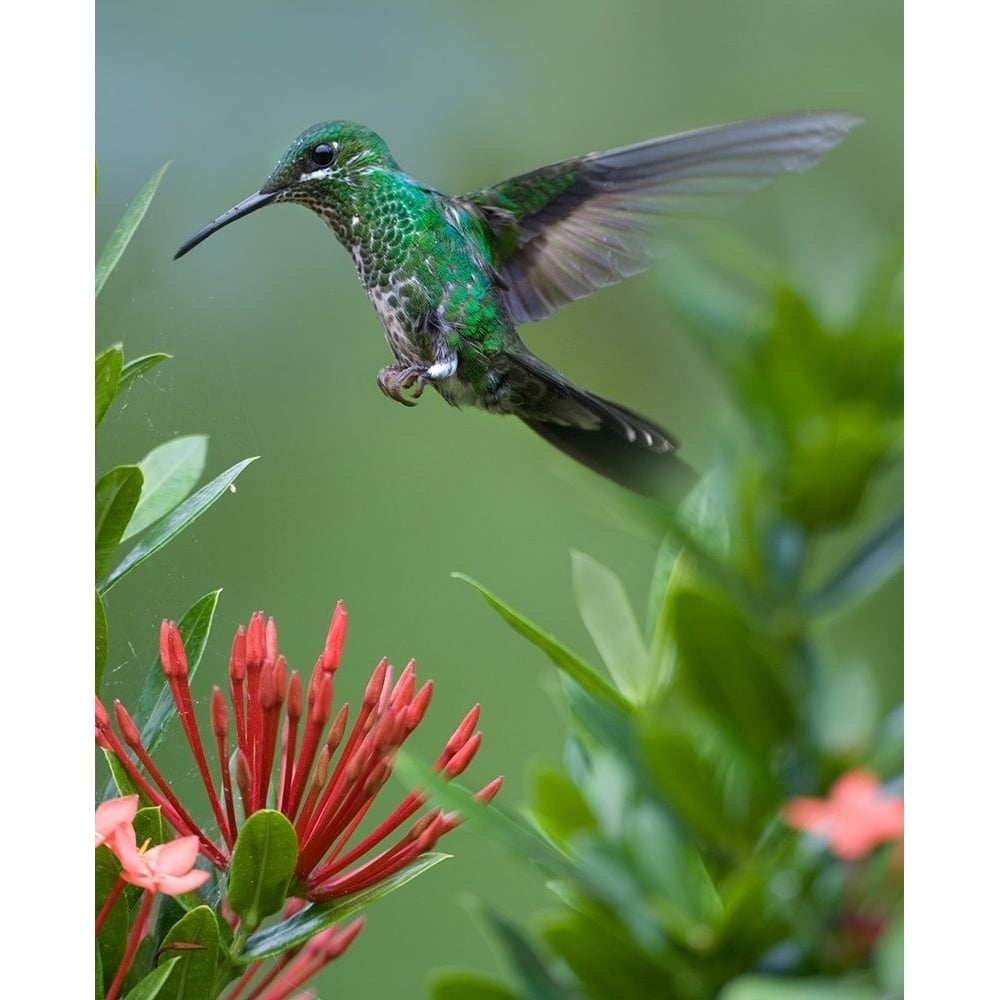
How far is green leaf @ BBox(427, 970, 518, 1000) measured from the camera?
0.72 metres

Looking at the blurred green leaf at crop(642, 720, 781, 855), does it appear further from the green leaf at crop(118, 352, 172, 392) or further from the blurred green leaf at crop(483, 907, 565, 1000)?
the green leaf at crop(118, 352, 172, 392)

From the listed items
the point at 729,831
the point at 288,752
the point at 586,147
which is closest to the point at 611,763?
the point at 729,831

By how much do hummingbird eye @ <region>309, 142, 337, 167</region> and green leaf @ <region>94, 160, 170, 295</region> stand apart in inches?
5.2

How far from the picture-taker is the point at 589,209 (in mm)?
1104

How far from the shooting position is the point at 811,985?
26.4 inches

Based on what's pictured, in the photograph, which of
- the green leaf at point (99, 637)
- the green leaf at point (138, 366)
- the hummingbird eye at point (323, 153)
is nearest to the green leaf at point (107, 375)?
the green leaf at point (138, 366)

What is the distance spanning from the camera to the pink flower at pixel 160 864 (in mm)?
836

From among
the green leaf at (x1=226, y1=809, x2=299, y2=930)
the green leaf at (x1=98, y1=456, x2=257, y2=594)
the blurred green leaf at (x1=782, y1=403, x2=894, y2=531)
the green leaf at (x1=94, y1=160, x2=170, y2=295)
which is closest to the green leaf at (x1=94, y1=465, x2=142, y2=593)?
the green leaf at (x1=98, y1=456, x2=257, y2=594)

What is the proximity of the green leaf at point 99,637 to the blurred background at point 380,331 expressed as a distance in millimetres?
76

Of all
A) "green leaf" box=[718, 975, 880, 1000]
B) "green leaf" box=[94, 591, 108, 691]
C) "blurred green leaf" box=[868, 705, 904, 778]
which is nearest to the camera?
"green leaf" box=[718, 975, 880, 1000]

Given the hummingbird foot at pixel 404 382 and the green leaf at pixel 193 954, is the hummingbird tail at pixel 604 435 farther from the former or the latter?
the green leaf at pixel 193 954

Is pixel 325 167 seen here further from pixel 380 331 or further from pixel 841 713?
pixel 841 713

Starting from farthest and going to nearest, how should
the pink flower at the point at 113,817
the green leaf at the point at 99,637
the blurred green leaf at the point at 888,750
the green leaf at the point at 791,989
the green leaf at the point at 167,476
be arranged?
the green leaf at the point at 167,476, the green leaf at the point at 99,637, the pink flower at the point at 113,817, the blurred green leaf at the point at 888,750, the green leaf at the point at 791,989

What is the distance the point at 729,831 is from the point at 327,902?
1.01 feet
